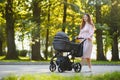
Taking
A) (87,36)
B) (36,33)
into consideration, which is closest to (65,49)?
(87,36)

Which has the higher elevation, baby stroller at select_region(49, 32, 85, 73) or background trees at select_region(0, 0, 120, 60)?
background trees at select_region(0, 0, 120, 60)

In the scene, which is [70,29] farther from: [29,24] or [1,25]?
[1,25]

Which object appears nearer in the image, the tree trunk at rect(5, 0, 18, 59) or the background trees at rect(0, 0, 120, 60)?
the background trees at rect(0, 0, 120, 60)

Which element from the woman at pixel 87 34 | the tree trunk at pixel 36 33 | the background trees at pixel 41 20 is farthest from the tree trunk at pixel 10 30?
the woman at pixel 87 34

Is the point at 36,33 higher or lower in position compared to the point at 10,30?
lower

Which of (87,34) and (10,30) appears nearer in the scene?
(87,34)

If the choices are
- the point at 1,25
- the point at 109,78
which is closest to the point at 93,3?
the point at 1,25

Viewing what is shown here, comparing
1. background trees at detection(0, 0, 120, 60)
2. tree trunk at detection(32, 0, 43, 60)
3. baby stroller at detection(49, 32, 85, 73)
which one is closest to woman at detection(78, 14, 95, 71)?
baby stroller at detection(49, 32, 85, 73)

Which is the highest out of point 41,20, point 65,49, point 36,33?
point 41,20

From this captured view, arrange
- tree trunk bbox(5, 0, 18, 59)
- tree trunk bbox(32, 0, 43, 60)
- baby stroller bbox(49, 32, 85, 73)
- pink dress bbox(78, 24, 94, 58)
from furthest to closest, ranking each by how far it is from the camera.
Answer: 1. tree trunk bbox(5, 0, 18, 59)
2. tree trunk bbox(32, 0, 43, 60)
3. pink dress bbox(78, 24, 94, 58)
4. baby stroller bbox(49, 32, 85, 73)

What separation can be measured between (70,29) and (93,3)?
3.11 meters

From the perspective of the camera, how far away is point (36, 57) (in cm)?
3894

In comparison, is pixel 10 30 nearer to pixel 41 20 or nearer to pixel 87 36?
pixel 41 20

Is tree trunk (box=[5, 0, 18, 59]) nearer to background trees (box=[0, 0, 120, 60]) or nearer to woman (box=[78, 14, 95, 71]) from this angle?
background trees (box=[0, 0, 120, 60])
